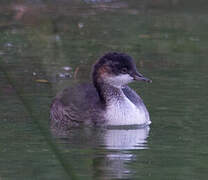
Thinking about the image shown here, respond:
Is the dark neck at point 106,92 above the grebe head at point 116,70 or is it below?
below

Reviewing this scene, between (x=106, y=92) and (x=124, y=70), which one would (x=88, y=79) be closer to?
(x=106, y=92)

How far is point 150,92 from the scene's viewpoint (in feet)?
41.5

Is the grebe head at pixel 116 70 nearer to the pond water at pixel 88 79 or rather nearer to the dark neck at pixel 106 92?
the dark neck at pixel 106 92

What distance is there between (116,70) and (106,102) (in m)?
0.45

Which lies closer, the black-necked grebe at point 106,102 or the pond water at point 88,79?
the pond water at point 88,79

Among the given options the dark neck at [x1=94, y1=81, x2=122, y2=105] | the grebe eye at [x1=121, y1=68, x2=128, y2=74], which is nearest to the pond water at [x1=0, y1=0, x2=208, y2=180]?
the dark neck at [x1=94, y1=81, x2=122, y2=105]

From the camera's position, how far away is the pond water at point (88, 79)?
891cm

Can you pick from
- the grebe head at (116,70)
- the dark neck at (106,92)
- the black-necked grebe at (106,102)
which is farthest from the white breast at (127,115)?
the grebe head at (116,70)

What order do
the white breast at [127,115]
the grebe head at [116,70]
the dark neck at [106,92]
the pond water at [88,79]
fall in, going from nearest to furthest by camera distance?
the pond water at [88,79] → the white breast at [127,115] → the grebe head at [116,70] → the dark neck at [106,92]

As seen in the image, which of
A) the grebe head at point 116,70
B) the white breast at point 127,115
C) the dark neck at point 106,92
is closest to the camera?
the white breast at point 127,115

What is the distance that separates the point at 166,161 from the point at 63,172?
1.22 meters

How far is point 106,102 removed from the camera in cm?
1132

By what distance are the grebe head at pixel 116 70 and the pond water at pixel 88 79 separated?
2.15 ft

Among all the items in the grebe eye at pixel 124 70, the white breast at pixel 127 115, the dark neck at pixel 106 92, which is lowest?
the white breast at pixel 127 115
